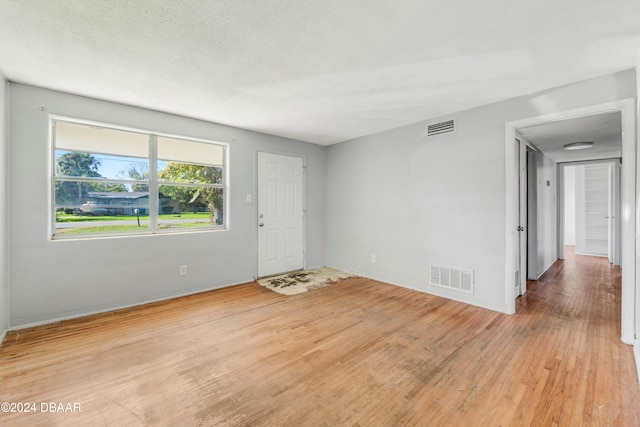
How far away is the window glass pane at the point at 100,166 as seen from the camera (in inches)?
116

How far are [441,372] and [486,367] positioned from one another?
1.25ft

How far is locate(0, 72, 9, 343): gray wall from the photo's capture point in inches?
97.0

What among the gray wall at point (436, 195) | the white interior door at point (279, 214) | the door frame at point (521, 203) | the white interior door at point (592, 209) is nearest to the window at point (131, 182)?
the white interior door at point (279, 214)

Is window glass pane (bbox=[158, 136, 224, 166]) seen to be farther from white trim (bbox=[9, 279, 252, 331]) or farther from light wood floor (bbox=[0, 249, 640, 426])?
light wood floor (bbox=[0, 249, 640, 426])

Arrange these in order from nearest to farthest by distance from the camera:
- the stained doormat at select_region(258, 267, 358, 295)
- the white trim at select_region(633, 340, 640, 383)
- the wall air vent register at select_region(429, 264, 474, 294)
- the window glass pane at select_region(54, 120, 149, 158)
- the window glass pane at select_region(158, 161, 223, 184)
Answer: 1. the white trim at select_region(633, 340, 640, 383)
2. the window glass pane at select_region(54, 120, 149, 158)
3. the wall air vent register at select_region(429, 264, 474, 294)
4. the window glass pane at select_region(158, 161, 223, 184)
5. the stained doormat at select_region(258, 267, 358, 295)

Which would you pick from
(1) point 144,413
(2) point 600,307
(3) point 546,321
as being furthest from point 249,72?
(2) point 600,307

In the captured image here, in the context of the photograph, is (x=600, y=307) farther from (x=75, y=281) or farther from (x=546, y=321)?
(x=75, y=281)

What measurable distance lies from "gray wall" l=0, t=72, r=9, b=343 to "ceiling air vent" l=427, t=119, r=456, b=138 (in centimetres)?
466

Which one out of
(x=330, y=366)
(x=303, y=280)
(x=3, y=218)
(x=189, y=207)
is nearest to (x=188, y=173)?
(x=189, y=207)

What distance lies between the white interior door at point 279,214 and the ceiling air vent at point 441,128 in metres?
2.30

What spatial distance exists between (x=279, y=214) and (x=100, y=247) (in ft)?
8.13

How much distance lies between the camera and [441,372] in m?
2.00

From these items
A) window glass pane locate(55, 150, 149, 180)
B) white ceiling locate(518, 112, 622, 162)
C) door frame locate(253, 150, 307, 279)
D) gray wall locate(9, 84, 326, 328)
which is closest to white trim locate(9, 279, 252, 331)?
gray wall locate(9, 84, 326, 328)

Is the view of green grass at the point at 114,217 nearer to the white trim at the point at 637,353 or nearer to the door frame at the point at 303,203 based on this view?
the door frame at the point at 303,203
